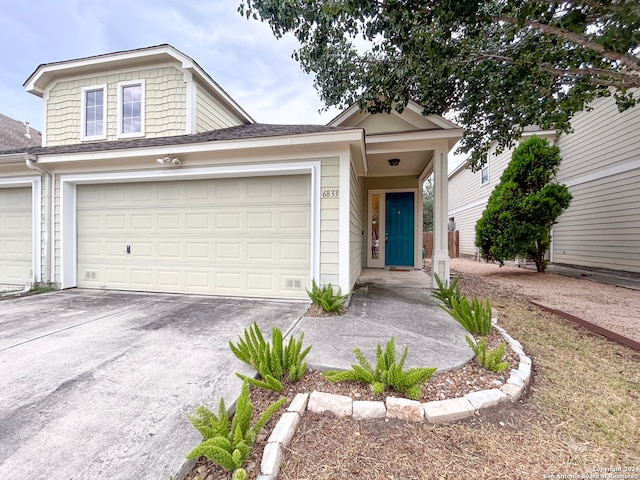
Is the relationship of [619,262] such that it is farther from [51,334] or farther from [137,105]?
[137,105]

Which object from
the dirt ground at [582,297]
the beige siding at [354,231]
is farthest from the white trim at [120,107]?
the dirt ground at [582,297]

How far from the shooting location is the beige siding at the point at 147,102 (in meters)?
6.15

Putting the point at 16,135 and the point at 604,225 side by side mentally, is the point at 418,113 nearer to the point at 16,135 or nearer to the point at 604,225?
the point at 604,225

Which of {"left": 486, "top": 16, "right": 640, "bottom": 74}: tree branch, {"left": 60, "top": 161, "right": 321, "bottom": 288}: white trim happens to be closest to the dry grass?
{"left": 60, "top": 161, "right": 321, "bottom": 288}: white trim

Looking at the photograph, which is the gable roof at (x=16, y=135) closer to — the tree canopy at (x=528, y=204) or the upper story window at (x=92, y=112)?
the upper story window at (x=92, y=112)

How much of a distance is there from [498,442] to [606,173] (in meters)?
10.4

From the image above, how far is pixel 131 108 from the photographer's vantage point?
632 cm

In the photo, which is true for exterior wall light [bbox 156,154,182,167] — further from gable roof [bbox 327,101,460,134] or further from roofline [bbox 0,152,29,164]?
gable roof [bbox 327,101,460,134]

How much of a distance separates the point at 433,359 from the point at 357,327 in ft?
3.28

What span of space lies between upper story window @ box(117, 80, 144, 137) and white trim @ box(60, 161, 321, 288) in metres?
1.55

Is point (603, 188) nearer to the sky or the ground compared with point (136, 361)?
nearer to the sky

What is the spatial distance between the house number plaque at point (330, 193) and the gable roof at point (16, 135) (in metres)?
9.76

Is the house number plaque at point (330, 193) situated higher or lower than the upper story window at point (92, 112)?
lower

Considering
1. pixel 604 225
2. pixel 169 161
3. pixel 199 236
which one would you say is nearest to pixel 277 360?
pixel 199 236
